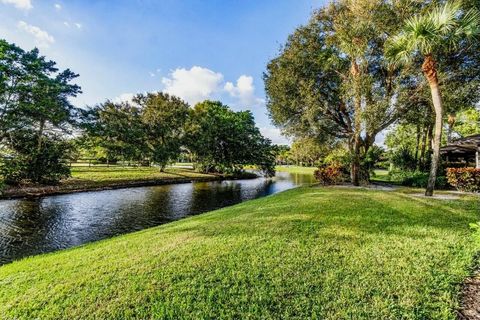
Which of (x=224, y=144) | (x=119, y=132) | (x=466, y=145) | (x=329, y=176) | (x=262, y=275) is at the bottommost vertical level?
(x=262, y=275)

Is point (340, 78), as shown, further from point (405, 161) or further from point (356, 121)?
point (405, 161)

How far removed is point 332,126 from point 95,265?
1733cm

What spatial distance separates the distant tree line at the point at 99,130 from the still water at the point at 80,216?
16.7 ft

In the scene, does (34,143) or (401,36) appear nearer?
(401,36)

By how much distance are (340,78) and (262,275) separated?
54.1 feet

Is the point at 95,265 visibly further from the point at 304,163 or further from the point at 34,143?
the point at 304,163

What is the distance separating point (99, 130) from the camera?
2530 centimetres

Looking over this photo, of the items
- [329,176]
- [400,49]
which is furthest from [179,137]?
[400,49]

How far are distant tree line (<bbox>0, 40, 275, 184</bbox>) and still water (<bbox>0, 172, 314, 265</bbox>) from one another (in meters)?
5.11

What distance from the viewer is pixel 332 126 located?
60.7ft

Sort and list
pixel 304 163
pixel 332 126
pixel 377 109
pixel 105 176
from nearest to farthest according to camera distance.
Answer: pixel 377 109
pixel 332 126
pixel 105 176
pixel 304 163

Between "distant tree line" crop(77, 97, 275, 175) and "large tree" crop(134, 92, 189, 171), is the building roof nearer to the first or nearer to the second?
"distant tree line" crop(77, 97, 275, 175)

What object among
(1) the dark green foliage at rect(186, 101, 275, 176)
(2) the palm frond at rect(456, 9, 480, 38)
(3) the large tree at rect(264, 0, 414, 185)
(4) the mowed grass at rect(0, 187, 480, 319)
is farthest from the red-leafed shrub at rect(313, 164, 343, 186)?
(1) the dark green foliage at rect(186, 101, 275, 176)

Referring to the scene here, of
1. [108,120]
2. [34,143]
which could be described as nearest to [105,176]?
[34,143]
